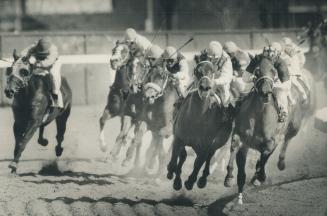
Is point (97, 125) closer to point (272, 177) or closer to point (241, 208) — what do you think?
point (272, 177)

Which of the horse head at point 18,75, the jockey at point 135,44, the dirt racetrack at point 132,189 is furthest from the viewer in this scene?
the jockey at point 135,44

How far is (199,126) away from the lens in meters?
9.25

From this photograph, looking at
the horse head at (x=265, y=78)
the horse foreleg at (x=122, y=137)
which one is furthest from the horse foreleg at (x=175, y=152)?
the horse foreleg at (x=122, y=137)

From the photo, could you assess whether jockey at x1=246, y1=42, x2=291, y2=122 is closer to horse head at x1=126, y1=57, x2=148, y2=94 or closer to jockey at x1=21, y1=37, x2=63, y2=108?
horse head at x1=126, y1=57, x2=148, y2=94

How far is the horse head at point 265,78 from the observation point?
8.82m

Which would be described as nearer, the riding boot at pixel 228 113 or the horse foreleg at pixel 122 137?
the riding boot at pixel 228 113

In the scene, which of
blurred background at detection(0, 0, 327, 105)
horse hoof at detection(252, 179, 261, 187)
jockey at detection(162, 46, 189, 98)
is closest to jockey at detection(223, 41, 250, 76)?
jockey at detection(162, 46, 189, 98)

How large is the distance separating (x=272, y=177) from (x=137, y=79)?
294 cm

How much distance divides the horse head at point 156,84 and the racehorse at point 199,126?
0.85 m

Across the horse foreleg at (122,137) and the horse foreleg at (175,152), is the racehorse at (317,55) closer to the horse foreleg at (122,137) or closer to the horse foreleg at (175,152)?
the horse foreleg at (122,137)

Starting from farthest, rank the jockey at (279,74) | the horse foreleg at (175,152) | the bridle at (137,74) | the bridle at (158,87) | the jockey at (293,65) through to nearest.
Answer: the jockey at (293,65) → the bridle at (137,74) → the bridle at (158,87) → the horse foreleg at (175,152) → the jockey at (279,74)

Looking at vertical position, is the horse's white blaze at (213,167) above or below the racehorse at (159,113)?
below

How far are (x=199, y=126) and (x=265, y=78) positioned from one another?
1.18m

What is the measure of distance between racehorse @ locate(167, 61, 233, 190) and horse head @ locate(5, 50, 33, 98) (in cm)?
274
